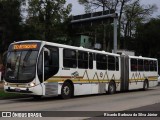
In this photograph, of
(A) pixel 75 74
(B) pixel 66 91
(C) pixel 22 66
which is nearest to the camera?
(C) pixel 22 66

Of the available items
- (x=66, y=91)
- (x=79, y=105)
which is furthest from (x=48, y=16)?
(x=79, y=105)

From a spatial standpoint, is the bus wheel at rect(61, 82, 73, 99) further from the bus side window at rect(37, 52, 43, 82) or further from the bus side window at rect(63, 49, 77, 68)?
the bus side window at rect(37, 52, 43, 82)

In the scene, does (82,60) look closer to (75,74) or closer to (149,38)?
(75,74)

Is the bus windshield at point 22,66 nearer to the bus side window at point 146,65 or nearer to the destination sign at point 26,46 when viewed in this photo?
the destination sign at point 26,46

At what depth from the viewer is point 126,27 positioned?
2879 inches

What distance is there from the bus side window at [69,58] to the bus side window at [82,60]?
1.71 feet

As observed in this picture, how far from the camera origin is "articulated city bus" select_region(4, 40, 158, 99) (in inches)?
819

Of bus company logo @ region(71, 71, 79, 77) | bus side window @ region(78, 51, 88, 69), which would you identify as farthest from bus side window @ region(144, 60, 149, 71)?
bus company logo @ region(71, 71, 79, 77)

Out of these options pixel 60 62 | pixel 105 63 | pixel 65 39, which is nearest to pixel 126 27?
pixel 65 39

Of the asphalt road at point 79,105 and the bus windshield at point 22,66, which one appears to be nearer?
the asphalt road at point 79,105

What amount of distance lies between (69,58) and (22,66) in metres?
3.27

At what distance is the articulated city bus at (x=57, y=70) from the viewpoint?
2080cm

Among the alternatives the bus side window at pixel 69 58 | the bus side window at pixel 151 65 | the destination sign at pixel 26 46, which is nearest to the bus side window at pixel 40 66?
the destination sign at pixel 26 46

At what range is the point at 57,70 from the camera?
22031mm
